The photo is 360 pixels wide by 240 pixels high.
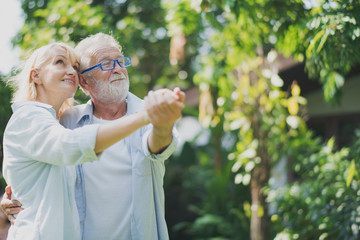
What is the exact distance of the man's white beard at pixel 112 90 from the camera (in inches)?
85.0

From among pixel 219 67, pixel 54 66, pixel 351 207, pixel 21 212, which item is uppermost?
pixel 54 66

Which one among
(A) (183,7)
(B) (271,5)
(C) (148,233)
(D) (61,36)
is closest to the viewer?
(C) (148,233)

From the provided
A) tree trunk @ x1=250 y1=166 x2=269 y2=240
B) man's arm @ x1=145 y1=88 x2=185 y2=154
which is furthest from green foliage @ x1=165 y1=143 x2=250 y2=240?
man's arm @ x1=145 y1=88 x2=185 y2=154

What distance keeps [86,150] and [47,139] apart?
0.58ft

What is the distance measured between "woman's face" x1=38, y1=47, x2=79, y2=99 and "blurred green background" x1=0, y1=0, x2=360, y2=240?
62 cm

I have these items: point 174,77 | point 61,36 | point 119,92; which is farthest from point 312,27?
point 174,77

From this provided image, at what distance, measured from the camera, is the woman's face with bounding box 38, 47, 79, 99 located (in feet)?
6.19

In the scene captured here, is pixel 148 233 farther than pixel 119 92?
No

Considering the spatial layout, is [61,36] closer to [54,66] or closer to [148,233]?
[54,66]

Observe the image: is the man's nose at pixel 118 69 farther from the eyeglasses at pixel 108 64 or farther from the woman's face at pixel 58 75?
the woman's face at pixel 58 75

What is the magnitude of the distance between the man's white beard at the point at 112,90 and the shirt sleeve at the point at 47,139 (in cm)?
46

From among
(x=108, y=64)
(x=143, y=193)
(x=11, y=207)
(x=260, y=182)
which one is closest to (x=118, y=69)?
(x=108, y=64)

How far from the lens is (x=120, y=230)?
79.2 inches

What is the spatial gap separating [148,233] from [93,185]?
1.18 ft
